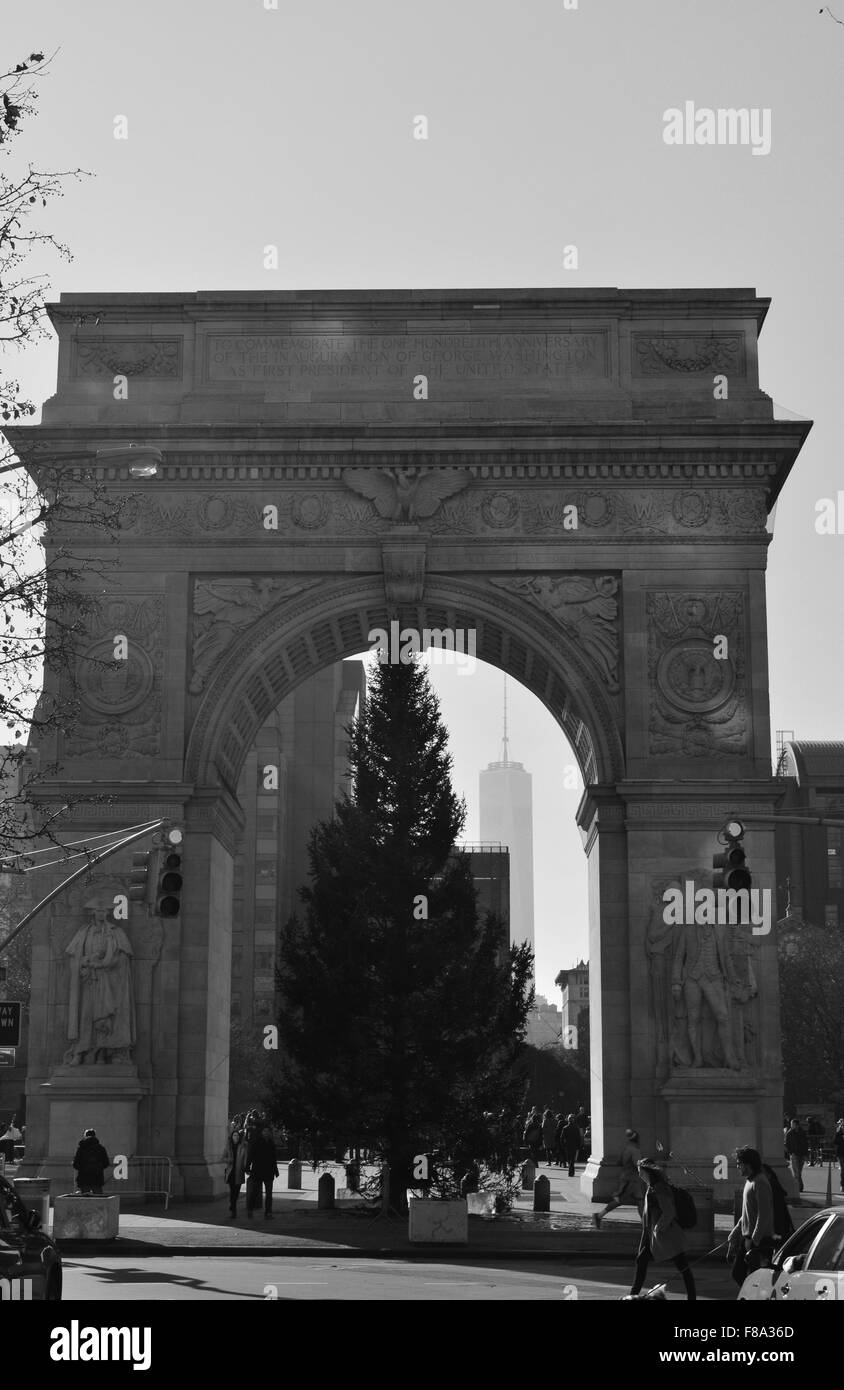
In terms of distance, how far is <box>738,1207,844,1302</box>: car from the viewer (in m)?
13.3

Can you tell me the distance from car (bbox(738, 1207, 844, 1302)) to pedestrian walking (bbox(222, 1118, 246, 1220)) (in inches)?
892

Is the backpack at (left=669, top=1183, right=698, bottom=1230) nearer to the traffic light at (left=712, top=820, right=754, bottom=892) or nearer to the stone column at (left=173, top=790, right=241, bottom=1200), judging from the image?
the traffic light at (left=712, top=820, right=754, bottom=892)

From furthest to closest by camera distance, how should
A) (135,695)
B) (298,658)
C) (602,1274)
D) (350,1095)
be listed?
(298,658), (135,695), (350,1095), (602,1274)

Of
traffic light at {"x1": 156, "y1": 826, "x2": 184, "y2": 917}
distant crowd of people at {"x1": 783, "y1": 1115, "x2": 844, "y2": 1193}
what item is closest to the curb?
Result: traffic light at {"x1": 156, "y1": 826, "x2": 184, "y2": 917}

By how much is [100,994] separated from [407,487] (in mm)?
13043

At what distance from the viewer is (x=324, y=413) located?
42.5 m

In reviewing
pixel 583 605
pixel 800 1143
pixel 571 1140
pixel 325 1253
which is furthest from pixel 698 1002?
pixel 571 1140

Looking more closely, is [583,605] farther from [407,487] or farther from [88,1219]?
[88,1219]

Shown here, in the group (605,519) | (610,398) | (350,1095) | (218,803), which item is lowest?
(350,1095)

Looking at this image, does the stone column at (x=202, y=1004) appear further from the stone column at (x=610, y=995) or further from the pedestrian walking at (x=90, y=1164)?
the stone column at (x=610, y=995)

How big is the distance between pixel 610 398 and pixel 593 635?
5.54 meters

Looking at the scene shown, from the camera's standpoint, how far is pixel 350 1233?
33.4 metres
